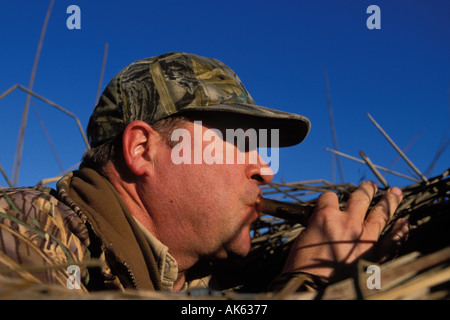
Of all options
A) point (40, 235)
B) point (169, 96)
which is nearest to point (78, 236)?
point (40, 235)

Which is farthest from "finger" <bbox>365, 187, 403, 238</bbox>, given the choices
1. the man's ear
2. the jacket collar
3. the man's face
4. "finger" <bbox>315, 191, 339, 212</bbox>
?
the man's ear

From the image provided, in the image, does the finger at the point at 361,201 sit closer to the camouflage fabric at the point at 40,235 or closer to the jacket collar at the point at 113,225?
the jacket collar at the point at 113,225

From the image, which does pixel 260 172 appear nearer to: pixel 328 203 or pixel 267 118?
pixel 267 118

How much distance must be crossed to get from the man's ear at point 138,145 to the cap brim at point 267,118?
20 centimetres

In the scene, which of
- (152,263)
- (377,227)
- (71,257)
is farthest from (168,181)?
(377,227)

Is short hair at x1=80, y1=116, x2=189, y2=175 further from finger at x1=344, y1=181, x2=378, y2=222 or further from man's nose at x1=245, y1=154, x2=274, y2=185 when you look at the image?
finger at x1=344, y1=181, x2=378, y2=222

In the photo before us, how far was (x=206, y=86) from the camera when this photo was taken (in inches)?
88.0

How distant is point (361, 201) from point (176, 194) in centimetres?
91

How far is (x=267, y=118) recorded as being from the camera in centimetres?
226

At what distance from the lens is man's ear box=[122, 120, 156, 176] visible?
6.95 feet

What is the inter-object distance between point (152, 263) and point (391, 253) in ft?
3.33

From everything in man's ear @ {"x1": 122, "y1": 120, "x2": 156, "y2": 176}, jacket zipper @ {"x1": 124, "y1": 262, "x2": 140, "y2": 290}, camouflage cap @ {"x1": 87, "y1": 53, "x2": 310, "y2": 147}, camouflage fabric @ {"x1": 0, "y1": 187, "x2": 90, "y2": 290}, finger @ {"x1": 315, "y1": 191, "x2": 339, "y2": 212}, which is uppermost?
camouflage cap @ {"x1": 87, "y1": 53, "x2": 310, "y2": 147}

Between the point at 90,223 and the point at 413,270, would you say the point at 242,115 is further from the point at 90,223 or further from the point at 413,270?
the point at 413,270

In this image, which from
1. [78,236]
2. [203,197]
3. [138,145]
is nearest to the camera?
[78,236]
